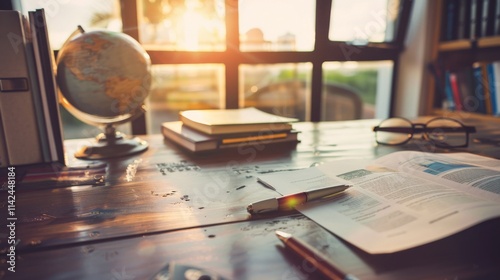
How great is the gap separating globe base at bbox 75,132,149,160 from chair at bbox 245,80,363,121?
3.32ft

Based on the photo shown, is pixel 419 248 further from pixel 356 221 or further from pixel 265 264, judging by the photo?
pixel 265 264

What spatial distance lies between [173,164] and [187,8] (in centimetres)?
113

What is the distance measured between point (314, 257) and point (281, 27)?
1677 mm

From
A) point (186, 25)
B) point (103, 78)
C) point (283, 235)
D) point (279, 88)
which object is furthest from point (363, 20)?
point (283, 235)

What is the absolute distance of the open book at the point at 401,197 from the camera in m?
0.45

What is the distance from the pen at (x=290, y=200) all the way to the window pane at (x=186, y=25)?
124 centimetres

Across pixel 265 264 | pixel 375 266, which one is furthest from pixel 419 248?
pixel 265 264

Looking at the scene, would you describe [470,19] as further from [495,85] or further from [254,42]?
[254,42]

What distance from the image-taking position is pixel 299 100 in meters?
2.23

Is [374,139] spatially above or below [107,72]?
below

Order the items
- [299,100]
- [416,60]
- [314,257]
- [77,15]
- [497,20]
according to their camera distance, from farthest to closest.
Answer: [299,100] < [416,60] < [497,20] < [77,15] < [314,257]

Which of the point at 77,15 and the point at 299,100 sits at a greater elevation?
the point at 77,15

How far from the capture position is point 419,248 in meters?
0.43

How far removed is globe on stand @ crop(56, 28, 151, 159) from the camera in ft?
2.93
